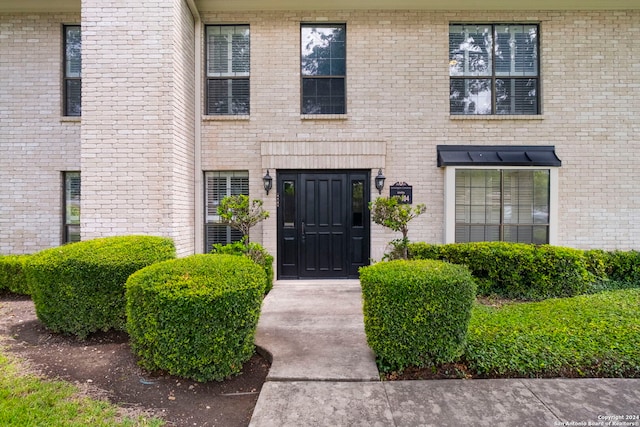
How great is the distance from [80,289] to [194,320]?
221 centimetres

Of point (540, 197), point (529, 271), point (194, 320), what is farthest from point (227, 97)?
point (540, 197)

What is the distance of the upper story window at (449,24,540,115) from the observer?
298 inches

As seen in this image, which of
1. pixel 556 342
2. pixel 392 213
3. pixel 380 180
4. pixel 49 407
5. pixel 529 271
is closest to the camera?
pixel 49 407

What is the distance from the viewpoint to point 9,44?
24.3ft

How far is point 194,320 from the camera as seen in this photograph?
318 centimetres

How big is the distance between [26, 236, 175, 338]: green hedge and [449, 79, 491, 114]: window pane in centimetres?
699

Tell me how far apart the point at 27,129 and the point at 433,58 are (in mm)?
8859

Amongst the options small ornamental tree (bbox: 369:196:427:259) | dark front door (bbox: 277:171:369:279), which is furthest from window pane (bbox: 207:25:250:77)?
small ornamental tree (bbox: 369:196:427:259)

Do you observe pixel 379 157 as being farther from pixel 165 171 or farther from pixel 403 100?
pixel 165 171

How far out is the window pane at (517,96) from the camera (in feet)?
24.9

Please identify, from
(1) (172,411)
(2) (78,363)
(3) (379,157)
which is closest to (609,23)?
(3) (379,157)

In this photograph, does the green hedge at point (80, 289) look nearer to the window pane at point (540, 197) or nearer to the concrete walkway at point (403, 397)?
the concrete walkway at point (403, 397)

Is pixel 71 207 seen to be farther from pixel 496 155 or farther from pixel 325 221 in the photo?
pixel 496 155

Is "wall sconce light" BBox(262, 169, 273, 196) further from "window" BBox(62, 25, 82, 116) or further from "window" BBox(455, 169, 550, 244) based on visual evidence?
"window" BBox(62, 25, 82, 116)
